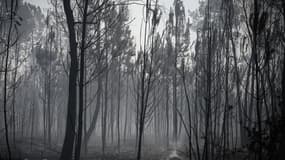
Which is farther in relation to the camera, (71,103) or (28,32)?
(28,32)

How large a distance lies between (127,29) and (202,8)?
27.2 feet

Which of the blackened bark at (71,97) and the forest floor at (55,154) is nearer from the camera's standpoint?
the blackened bark at (71,97)

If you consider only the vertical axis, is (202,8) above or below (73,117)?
above

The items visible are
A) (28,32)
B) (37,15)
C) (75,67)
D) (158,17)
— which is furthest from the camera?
(37,15)

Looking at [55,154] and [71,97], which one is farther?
[55,154]

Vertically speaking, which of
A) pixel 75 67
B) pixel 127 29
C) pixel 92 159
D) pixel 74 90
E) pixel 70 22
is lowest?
pixel 92 159

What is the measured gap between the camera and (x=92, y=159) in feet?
34.1

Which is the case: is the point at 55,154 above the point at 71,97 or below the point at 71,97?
below

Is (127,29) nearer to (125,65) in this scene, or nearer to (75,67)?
(125,65)

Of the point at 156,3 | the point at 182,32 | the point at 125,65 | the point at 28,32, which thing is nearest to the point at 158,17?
the point at 156,3

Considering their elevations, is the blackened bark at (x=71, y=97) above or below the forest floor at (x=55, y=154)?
above

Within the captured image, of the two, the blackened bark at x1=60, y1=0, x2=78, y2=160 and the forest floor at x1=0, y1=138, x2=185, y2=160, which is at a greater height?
the blackened bark at x1=60, y1=0, x2=78, y2=160

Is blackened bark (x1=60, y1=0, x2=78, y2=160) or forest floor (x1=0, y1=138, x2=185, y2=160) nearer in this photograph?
blackened bark (x1=60, y1=0, x2=78, y2=160)

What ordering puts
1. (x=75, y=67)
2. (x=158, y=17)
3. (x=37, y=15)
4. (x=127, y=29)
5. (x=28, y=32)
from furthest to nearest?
(x=37, y=15)
(x=28, y=32)
(x=127, y=29)
(x=75, y=67)
(x=158, y=17)
